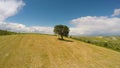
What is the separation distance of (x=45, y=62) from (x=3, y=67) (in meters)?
9.85

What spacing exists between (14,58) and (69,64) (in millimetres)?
13572

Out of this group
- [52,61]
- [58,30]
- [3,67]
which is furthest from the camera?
[58,30]

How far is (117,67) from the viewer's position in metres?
34.8

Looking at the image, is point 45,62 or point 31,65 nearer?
point 31,65

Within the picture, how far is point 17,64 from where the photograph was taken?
1203 inches

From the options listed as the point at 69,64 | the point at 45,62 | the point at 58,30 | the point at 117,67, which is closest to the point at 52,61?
the point at 45,62

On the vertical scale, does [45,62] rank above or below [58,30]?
below

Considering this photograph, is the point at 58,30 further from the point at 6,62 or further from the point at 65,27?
the point at 6,62

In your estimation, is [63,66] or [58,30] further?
[58,30]

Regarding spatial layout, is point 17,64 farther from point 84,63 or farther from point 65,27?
point 65,27

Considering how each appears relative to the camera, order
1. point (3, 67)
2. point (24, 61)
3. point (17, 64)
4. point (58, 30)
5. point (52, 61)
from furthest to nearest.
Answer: point (58, 30) < point (52, 61) < point (24, 61) < point (17, 64) < point (3, 67)

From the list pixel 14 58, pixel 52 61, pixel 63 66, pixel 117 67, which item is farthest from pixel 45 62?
pixel 117 67

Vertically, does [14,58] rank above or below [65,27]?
below

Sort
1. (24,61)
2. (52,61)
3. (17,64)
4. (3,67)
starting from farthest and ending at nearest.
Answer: (52,61) → (24,61) → (17,64) → (3,67)
